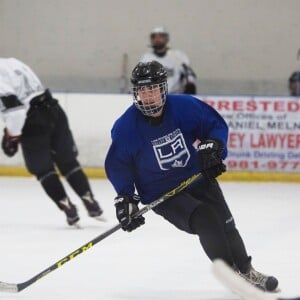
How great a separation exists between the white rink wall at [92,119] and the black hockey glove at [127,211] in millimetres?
3822

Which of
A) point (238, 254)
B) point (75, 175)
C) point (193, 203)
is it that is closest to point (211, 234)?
point (193, 203)

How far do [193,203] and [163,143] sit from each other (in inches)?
9.1

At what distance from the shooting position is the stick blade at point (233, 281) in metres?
2.71

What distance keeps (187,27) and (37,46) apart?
149 centimetres

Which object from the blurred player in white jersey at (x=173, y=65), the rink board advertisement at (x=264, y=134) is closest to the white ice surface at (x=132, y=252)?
the rink board advertisement at (x=264, y=134)

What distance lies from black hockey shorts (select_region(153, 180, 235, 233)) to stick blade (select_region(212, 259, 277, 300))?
1.50 ft

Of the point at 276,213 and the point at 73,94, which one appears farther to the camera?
the point at 73,94

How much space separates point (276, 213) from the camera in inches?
218

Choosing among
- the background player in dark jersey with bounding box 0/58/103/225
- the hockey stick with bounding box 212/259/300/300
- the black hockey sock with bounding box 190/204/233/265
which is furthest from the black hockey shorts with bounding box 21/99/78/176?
the hockey stick with bounding box 212/259/300/300

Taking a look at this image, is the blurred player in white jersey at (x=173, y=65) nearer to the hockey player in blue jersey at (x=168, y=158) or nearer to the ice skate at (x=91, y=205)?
the ice skate at (x=91, y=205)

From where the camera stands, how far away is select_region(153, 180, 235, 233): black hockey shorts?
3.31 m

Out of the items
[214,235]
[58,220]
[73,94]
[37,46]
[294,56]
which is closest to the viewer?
[214,235]

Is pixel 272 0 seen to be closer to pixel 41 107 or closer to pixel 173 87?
pixel 173 87

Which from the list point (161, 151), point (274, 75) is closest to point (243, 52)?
point (274, 75)
